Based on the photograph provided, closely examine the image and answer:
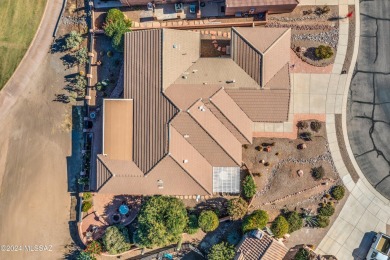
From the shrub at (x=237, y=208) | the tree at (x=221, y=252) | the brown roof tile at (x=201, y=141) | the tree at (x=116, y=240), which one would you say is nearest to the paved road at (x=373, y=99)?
the shrub at (x=237, y=208)

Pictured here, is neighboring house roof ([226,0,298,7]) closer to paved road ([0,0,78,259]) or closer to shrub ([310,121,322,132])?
shrub ([310,121,322,132])

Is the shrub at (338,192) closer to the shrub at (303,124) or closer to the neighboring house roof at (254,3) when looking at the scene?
the shrub at (303,124)

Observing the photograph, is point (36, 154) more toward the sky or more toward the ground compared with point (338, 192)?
more toward the sky

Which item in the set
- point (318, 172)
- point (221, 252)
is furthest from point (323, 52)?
point (221, 252)

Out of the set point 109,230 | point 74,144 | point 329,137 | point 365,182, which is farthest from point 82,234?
point 365,182

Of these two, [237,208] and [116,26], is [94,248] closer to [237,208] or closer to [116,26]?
[237,208]

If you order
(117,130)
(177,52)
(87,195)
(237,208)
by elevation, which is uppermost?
(177,52)

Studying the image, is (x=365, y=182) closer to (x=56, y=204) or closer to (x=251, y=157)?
(x=251, y=157)
